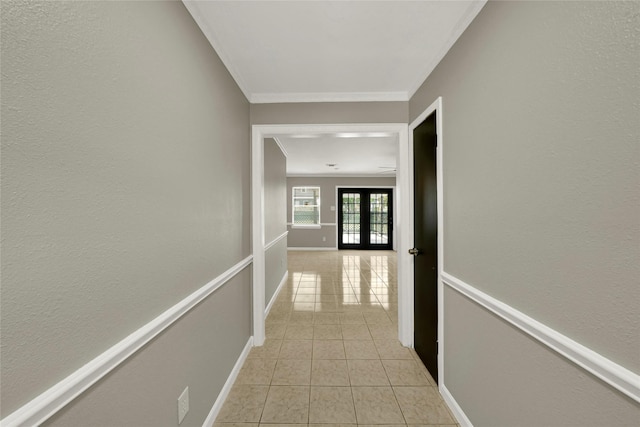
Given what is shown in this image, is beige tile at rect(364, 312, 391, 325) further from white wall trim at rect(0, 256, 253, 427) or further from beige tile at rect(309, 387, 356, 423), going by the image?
white wall trim at rect(0, 256, 253, 427)

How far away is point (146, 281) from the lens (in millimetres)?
1031

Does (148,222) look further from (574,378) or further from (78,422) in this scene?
(574,378)

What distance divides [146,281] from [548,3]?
5.94 ft

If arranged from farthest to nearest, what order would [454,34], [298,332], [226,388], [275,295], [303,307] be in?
[275,295] < [303,307] < [298,332] < [226,388] < [454,34]

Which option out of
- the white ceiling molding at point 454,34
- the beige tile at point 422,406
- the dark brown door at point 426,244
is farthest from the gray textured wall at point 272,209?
the white ceiling molding at point 454,34

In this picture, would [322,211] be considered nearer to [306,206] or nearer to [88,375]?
[306,206]

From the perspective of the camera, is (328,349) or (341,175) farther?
(341,175)

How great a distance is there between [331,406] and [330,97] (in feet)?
8.05

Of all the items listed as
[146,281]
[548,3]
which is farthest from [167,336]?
[548,3]

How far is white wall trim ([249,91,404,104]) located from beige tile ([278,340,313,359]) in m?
2.33

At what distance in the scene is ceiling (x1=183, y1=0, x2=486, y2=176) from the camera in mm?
1415

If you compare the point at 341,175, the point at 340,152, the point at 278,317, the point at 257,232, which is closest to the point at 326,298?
the point at 278,317

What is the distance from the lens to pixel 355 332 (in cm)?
286

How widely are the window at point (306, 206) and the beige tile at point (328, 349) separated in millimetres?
6121
